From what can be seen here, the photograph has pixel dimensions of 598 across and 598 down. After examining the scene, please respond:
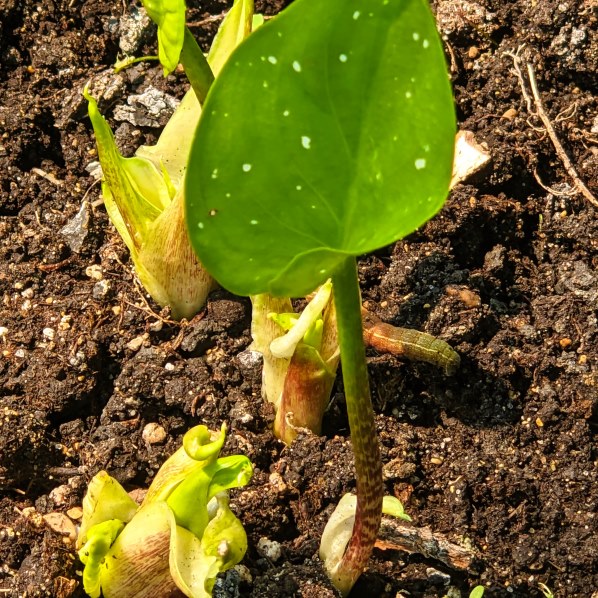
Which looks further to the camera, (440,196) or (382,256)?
(382,256)

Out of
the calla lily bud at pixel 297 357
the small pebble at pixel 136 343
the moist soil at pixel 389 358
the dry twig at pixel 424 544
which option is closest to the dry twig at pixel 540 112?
the moist soil at pixel 389 358

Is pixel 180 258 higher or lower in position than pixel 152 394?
higher

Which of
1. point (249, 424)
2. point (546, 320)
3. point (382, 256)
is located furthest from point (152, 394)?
point (546, 320)

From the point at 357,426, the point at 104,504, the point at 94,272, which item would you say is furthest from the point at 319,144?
the point at 94,272

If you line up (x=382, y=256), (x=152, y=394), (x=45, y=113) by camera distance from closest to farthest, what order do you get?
(x=152, y=394) → (x=382, y=256) → (x=45, y=113)

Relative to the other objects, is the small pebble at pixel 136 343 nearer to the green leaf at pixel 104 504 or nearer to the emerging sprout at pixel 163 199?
the emerging sprout at pixel 163 199

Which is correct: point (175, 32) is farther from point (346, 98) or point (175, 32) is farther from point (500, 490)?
point (500, 490)
